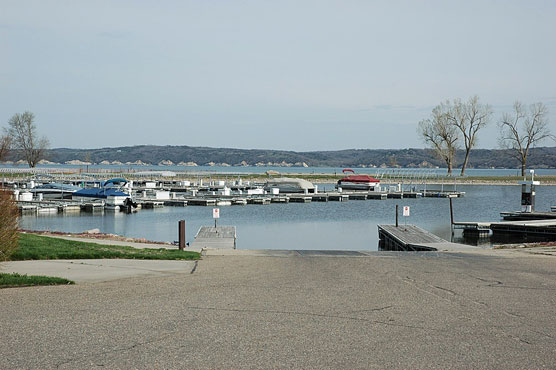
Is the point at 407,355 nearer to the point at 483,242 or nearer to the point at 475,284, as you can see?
the point at 475,284

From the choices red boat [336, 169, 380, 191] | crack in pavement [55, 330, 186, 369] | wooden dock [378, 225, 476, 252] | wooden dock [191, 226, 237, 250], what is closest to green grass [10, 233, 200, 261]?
wooden dock [191, 226, 237, 250]

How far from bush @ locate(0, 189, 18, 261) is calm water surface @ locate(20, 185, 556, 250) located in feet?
59.5

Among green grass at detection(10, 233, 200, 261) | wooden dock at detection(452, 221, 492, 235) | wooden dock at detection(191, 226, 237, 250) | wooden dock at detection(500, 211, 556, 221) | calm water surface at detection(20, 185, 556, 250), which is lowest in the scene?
calm water surface at detection(20, 185, 556, 250)

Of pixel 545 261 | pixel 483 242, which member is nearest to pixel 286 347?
pixel 545 261

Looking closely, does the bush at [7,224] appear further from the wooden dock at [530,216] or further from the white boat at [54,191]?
the white boat at [54,191]

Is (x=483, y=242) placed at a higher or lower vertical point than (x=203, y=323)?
lower

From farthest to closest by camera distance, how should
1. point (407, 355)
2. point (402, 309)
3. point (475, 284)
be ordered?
point (475, 284) → point (402, 309) → point (407, 355)

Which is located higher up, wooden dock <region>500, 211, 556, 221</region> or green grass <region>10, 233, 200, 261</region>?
green grass <region>10, 233, 200, 261</region>

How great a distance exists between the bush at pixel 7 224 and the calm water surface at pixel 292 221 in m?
18.1

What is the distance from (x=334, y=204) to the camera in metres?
60.9

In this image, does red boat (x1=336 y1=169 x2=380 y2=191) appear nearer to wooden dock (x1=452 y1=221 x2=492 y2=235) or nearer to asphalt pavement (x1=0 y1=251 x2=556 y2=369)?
wooden dock (x1=452 y1=221 x2=492 y2=235)

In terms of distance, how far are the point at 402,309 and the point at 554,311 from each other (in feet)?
8.10

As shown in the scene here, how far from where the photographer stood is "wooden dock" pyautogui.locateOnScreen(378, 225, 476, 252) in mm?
21766

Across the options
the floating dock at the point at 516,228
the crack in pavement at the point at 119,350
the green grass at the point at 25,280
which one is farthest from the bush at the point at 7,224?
the floating dock at the point at 516,228
